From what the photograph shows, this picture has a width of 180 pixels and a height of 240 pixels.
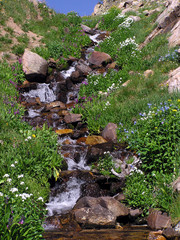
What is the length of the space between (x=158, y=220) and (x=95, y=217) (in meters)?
1.33

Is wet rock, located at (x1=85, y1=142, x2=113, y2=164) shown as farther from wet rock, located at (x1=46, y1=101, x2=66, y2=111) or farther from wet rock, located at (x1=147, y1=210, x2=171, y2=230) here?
wet rock, located at (x1=46, y1=101, x2=66, y2=111)

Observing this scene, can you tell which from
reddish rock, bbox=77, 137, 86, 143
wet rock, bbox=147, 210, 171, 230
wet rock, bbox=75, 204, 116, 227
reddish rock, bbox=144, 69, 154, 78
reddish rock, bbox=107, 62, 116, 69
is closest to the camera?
wet rock, bbox=147, 210, 171, 230

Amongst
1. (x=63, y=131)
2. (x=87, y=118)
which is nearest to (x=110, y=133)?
(x=87, y=118)

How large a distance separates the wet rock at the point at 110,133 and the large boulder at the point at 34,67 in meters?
6.94

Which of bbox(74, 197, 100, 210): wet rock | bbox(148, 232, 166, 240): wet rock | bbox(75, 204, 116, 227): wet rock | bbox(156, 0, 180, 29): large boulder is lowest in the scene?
bbox(148, 232, 166, 240): wet rock

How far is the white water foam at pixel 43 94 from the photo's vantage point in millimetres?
13654

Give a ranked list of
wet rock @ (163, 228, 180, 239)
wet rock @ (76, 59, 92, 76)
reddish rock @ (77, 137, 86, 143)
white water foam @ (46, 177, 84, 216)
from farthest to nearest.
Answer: wet rock @ (76, 59, 92, 76) → reddish rock @ (77, 137, 86, 143) → white water foam @ (46, 177, 84, 216) → wet rock @ (163, 228, 180, 239)

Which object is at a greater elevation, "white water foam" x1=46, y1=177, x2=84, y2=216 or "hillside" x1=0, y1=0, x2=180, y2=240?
"hillside" x1=0, y1=0, x2=180, y2=240

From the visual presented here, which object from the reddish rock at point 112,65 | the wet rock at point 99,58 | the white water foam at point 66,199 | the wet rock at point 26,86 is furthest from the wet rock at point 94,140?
the wet rock at point 99,58

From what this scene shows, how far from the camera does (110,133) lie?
9016mm

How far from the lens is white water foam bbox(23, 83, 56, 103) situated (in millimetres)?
13654

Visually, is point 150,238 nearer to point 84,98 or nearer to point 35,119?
point 35,119

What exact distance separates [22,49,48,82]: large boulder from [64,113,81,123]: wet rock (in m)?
4.81

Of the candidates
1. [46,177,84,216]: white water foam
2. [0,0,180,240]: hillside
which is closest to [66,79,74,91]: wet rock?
[0,0,180,240]: hillside
